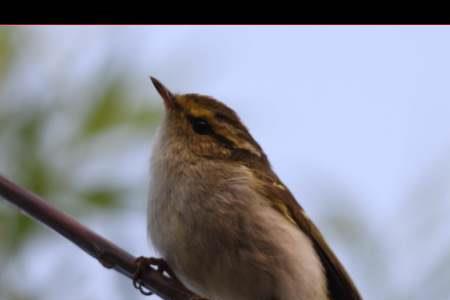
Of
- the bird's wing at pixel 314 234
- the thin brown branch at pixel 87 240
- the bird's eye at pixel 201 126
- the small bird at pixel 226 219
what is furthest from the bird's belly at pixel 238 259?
the bird's eye at pixel 201 126

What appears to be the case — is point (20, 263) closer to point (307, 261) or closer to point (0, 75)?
point (0, 75)

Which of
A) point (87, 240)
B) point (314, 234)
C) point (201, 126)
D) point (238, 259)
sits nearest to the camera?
point (87, 240)

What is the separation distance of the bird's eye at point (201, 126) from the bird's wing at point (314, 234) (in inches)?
15.7

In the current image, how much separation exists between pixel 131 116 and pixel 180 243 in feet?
2.74

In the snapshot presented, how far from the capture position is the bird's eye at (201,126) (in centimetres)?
354

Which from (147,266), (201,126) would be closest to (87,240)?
(147,266)

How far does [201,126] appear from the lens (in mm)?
3557

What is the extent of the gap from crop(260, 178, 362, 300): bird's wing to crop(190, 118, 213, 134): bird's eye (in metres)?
0.40

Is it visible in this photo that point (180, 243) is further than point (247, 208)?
No

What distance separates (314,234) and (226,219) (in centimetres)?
62

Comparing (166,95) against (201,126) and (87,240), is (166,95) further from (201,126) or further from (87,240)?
(87,240)

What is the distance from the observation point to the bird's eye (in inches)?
139
